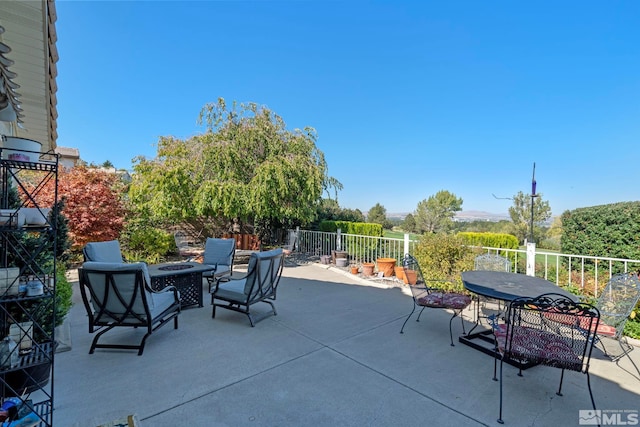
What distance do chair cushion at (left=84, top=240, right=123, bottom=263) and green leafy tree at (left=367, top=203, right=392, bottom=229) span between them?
23460 mm

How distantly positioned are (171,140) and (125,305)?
767 cm

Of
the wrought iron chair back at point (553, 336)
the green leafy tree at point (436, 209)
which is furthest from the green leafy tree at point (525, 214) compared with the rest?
the wrought iron chair back at point (553, 336)

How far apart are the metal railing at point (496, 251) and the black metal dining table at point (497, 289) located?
158 centimetres

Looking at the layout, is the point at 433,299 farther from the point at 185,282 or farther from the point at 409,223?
the point at 409,223

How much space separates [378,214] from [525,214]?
38.6 feet

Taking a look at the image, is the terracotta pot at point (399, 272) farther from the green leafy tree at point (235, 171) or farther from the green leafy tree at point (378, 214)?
the green leafy tree at point (378, 214)

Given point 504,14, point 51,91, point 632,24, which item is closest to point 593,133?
point 632,24

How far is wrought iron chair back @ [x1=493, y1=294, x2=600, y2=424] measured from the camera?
205cm

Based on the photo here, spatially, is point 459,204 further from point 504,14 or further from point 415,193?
point 504,14

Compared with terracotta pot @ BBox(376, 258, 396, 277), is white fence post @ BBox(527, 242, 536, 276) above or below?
above

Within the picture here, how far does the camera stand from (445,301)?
346cm

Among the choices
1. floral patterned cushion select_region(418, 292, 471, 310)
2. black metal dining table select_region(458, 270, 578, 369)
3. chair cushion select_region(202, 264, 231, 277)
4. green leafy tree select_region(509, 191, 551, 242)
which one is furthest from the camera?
green leafy tree select_region(509, 191, 551, 242)

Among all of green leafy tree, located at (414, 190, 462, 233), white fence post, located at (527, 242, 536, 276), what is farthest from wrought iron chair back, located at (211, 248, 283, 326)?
green leafy tree, located at (414, 190, 462, 233)

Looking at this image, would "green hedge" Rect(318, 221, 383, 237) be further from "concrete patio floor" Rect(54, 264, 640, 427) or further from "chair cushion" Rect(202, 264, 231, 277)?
"concrete patio floor" Rect(54, 264, 640, 427)
